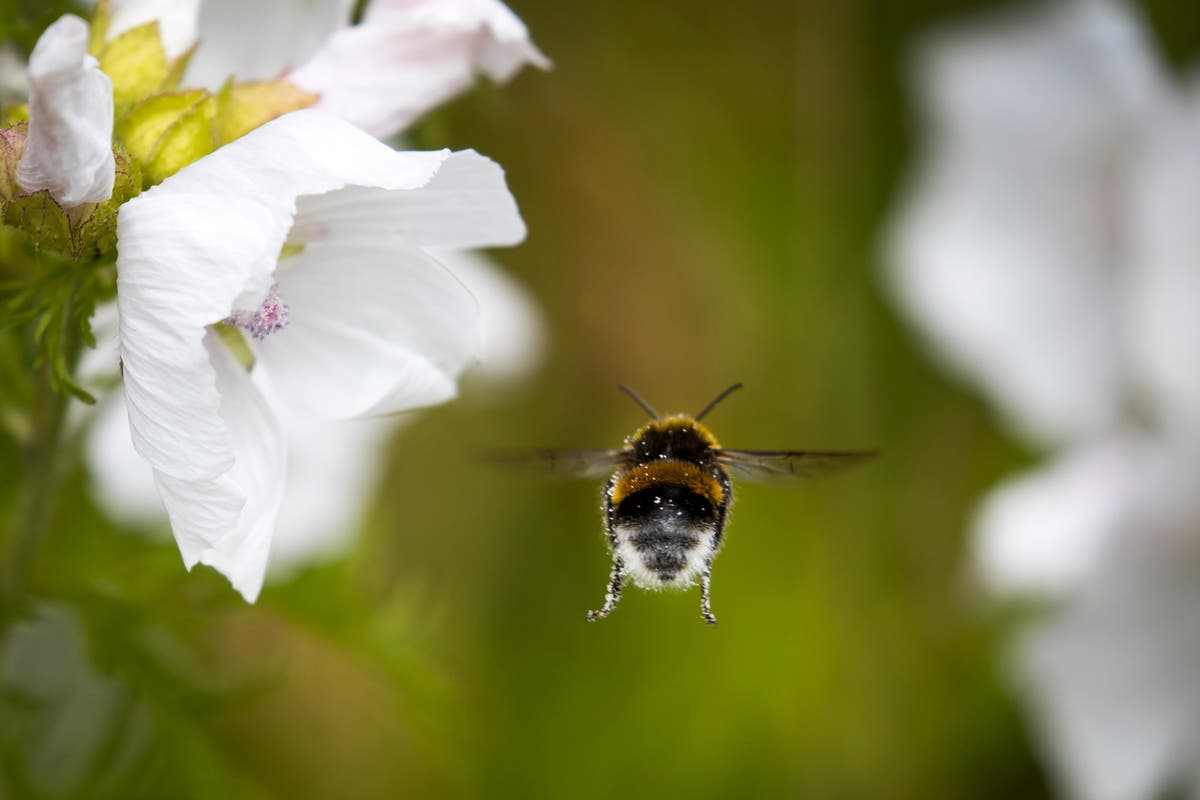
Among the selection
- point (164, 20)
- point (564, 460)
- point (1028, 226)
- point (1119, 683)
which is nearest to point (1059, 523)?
point (1119, 683)

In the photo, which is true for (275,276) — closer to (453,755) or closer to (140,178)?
(140,178)

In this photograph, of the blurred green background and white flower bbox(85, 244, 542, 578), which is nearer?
white flower bbox(85, 244, 542, 578)

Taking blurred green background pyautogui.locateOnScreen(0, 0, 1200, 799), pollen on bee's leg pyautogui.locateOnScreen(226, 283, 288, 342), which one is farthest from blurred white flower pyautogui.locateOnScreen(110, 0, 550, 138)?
blurred green background pyautogui.locateOnScreen(0, 0, 1200, 799)

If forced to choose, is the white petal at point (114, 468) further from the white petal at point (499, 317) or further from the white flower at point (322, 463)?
the white petal at point (499, 317)

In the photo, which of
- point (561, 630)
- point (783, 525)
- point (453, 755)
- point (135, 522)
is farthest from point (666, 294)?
point (135, 522)

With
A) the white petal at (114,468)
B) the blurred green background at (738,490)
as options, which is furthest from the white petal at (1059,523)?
the white petal at (114,468)

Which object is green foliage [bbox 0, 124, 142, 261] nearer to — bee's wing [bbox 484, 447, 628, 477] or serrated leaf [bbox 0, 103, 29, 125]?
serrated leaf [bbox 0, 103, 29, 125]
